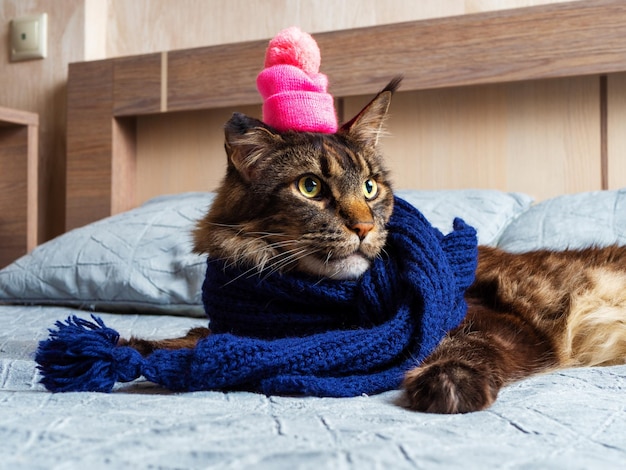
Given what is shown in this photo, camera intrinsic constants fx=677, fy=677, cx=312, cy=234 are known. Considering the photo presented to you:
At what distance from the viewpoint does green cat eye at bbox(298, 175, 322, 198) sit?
111 centimetres

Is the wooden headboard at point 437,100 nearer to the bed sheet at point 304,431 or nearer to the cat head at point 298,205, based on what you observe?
the cat head at point 298,205

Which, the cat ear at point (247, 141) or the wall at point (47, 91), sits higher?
the wall at point (47, 91)

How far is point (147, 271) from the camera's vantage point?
2.09 m

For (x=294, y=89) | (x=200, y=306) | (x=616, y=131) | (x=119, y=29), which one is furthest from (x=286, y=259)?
(x=119, y=29)

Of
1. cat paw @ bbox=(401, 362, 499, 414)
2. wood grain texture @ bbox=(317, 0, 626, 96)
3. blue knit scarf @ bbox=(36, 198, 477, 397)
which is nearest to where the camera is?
cat paw @ bbox=(401, 362, 499, 414)

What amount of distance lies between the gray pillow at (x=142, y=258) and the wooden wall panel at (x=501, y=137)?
26 cm

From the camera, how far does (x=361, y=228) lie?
3.49 feet

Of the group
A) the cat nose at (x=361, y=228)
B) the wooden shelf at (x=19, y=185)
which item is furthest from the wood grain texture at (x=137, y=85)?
the cat nose at (x=361, y=228)

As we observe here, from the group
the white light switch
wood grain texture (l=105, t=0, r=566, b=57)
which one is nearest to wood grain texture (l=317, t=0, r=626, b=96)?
wood grain texture (l=105, t=0, r=566, b=57)

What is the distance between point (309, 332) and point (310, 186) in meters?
0.24

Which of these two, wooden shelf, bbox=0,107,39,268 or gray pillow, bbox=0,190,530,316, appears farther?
wooden shelf, bbox=0,107,39,268

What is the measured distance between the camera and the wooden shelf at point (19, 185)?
9.32ft

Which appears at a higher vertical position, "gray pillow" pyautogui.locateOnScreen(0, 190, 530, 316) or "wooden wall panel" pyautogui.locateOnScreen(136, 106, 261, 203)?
"wooden wall panel" pyautogui.locateOnScreen(136, 106, 261, 203)

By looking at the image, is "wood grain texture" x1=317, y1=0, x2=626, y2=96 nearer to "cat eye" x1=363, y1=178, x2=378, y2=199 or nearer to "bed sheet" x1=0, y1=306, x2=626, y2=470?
"cat eye" x1=363, y1=178, x2=378, y2=199
